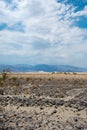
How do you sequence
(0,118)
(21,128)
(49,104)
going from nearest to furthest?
(21,128) < (0,118) < (49,104)

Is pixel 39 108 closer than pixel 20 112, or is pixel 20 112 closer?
pixel 20 112

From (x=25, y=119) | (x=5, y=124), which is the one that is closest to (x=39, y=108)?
(x=25, y=119)

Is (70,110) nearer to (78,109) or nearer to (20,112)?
(78,109)

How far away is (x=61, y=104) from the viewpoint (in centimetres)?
1983

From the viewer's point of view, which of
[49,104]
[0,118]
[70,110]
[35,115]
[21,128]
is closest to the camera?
[21,128]

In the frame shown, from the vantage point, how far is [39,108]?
18.4 metres

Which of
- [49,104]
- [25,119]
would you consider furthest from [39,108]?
[25,119]

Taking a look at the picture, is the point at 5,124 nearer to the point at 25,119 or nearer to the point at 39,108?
the point at 25,119

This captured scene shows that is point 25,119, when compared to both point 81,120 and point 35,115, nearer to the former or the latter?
point 35,115

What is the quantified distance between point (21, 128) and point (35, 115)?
2788 millimetres

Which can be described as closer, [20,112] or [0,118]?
[0,118]

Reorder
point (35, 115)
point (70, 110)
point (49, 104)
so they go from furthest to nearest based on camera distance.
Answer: point (49, 104) → point (70, 110) → point (35, 115)

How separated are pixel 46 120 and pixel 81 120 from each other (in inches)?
64.9

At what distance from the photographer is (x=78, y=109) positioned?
1805 cm
